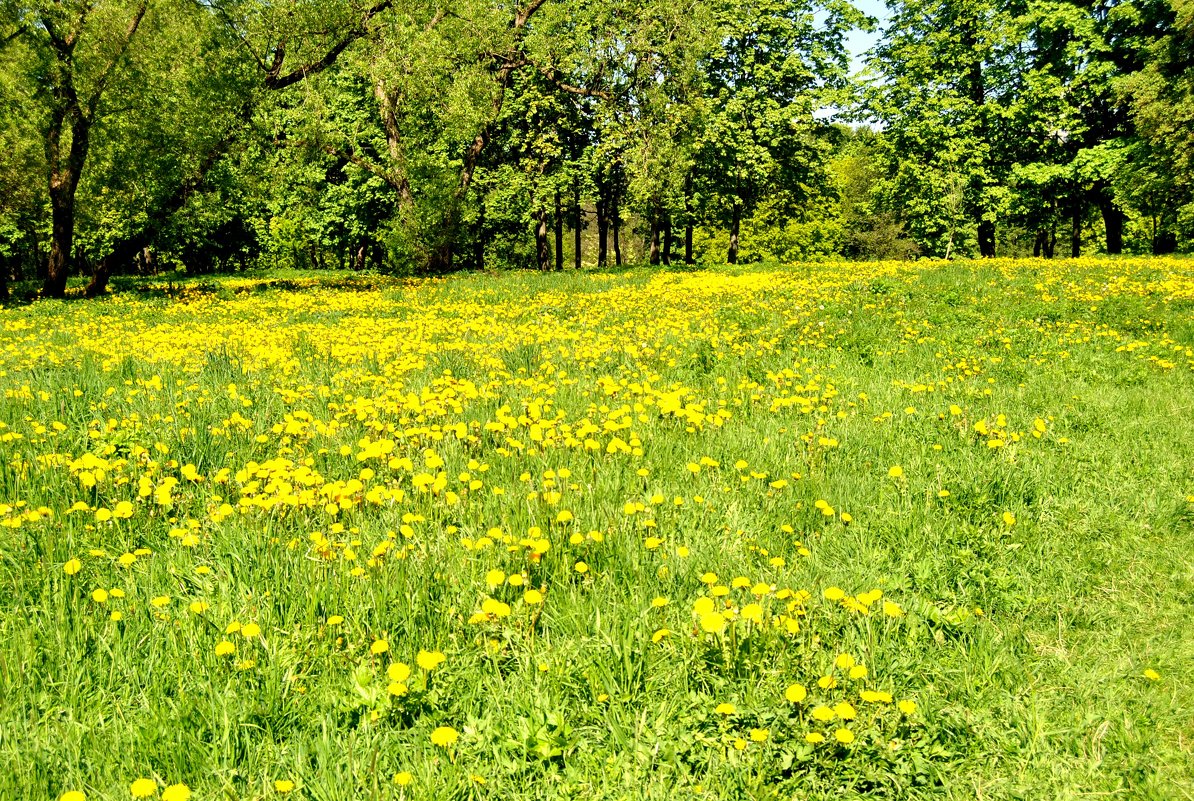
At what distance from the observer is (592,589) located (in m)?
3.08

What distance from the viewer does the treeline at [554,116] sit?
17.2m

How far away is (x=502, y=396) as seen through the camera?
6.33m

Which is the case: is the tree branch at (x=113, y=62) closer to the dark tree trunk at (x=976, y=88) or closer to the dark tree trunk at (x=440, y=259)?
the dark tree trunk at (x=440, y=259)

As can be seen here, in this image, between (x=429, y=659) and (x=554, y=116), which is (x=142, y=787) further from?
(x=554, y=116)

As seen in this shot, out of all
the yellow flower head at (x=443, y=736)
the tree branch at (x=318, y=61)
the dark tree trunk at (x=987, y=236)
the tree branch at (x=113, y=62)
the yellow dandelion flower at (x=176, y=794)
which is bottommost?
the yellow flower head at (x=443, y=736)

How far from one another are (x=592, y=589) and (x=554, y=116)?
36650 millimetres

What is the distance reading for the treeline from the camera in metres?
17.2

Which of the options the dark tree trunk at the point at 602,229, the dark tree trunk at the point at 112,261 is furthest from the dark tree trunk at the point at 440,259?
the dark tree trunk at the point at 602,229

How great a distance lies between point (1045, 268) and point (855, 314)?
10733 millimetres

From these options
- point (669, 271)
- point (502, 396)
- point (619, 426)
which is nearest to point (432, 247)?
point (669, 271)

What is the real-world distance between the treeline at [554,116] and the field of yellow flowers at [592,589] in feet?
48.6

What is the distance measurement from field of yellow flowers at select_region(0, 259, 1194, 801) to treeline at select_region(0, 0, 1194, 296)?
1480cm

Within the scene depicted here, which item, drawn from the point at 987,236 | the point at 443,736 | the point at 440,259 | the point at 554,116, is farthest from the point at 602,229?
the point at 443,736

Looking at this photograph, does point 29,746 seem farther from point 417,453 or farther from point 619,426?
point 619,426
